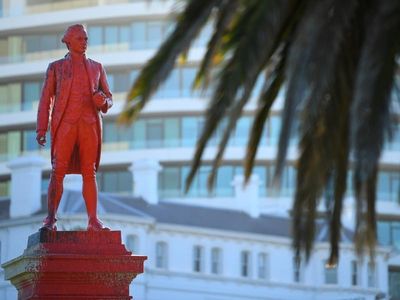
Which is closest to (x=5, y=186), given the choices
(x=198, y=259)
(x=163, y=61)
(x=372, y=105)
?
(x=198, y=259)

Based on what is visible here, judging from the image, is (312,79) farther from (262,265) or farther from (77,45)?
(262,265)

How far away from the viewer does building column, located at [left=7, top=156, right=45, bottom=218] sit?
8312 cm

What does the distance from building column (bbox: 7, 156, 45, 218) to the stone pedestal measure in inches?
2638

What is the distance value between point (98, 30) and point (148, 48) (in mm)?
3899

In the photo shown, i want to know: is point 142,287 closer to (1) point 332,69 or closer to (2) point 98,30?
(2) point 98,30

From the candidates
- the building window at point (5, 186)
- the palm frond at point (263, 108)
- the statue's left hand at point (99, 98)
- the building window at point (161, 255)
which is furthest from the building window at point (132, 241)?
the palm frond at point (263, 108)

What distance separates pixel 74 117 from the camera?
1630 centimetres

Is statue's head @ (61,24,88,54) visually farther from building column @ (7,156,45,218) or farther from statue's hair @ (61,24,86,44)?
building column @ (7,156,45,218)

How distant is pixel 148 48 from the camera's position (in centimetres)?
11106

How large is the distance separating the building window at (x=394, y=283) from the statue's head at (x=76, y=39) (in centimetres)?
8731

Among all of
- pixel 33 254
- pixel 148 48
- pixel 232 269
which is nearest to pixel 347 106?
pixel 33 254

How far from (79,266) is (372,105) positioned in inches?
271

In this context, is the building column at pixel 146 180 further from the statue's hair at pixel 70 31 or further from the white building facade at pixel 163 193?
the statue's hair at pixel 70 31

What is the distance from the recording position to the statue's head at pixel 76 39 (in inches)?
650
